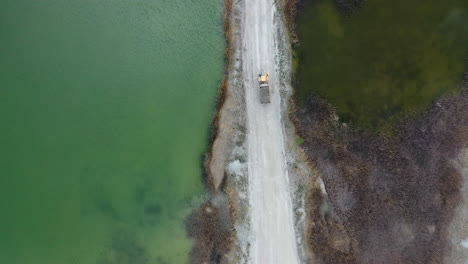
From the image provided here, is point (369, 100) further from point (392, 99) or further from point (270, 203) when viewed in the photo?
point (270, 203)

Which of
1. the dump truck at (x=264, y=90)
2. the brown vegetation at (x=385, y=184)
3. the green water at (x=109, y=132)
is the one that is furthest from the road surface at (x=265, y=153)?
the green water at (x=109, y=132)

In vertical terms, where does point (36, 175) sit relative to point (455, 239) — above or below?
above

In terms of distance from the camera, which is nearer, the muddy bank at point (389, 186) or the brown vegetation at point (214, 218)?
the muddy bank at point (389, 186)

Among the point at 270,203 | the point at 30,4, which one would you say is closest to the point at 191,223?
the point at 270,203

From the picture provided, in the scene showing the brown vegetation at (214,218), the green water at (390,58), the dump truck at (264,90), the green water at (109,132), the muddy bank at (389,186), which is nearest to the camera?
the muddy bank at (389,186)

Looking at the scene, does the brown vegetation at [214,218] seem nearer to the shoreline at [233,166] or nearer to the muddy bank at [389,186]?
the shoreline at [233,166]

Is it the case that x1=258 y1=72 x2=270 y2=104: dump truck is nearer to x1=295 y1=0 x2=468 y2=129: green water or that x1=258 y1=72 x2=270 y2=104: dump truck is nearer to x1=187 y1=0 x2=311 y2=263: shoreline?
x1=187 y1=0 x2=311 y2=263: shoreline

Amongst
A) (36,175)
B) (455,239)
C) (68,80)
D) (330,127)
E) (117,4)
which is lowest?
(455,239)
